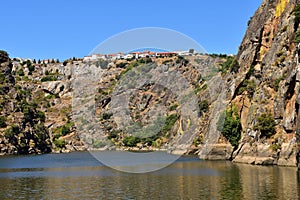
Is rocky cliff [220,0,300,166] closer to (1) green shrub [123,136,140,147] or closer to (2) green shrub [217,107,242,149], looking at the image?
(2) green shrub [217,107,242,149]

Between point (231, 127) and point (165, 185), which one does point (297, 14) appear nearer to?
point (231, 127)

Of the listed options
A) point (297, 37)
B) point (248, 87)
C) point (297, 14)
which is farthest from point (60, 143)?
point (297, 37)

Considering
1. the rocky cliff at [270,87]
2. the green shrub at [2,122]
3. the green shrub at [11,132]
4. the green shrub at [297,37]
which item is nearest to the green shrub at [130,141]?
the green shrub at [11,132]

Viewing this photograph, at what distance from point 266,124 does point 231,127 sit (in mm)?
14384

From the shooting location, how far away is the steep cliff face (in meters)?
75.8

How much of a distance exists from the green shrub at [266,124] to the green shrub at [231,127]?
10.8 metres

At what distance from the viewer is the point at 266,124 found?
3204 inches

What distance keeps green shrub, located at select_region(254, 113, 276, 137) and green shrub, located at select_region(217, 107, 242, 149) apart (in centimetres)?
1083

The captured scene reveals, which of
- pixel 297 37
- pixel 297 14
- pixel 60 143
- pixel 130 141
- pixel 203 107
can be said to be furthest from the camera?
pixel 60 143

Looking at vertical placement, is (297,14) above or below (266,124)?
above

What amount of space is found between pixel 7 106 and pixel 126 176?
384ft

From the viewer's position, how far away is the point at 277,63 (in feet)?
285

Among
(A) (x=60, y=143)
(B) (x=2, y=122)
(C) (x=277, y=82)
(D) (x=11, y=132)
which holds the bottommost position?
(A) (x=60, y=143)

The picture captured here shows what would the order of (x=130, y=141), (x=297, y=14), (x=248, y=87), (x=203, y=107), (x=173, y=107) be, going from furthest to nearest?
(x=173, y=107), (x=130, y=141), (x=203, y=107), (x=248, y=87), (x=297, y=14)
